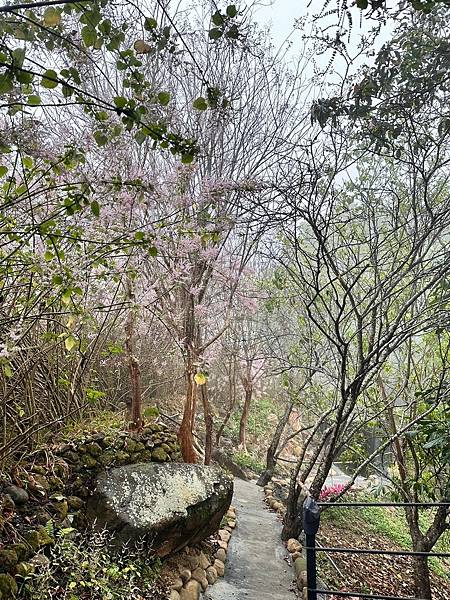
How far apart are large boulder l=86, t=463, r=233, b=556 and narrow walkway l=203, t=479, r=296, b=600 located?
341 mm

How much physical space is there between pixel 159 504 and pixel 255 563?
45.2 inches

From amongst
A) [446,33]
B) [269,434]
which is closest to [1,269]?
[446,33]

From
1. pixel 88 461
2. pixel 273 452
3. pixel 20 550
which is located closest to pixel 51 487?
pixel 88 461

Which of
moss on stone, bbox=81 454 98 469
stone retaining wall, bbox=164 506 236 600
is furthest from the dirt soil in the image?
moss on stone, bbox=81 454 98 469

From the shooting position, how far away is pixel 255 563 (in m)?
3.46

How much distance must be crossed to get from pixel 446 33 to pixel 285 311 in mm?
4891

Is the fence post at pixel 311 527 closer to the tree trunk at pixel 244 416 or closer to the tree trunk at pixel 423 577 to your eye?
the tree trunk at pixel 423 577

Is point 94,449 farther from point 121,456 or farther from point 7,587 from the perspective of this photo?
point 7,587

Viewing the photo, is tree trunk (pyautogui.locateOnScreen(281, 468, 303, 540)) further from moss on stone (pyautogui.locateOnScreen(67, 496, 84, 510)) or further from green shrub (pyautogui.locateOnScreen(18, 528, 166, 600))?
moss on stone (pyautogui.locateOnScreen(67, 496, 84, 510))

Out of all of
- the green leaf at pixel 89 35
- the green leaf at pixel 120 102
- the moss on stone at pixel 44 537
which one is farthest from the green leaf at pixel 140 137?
the moss on stone at pixel 44 537

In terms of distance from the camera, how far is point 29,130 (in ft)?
7.00

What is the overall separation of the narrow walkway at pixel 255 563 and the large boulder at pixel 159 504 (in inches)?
13.4

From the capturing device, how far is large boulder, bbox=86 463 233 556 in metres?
2.68

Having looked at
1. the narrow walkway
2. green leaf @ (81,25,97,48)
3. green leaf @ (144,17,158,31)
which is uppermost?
green leaf @ (144,17,158,31)
